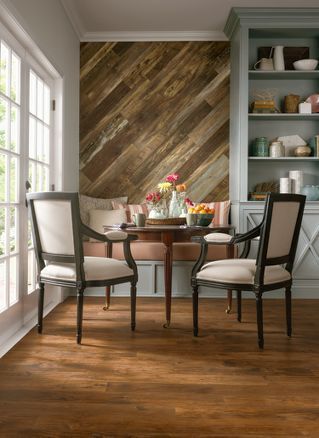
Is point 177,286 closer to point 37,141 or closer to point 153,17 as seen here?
point 37,141

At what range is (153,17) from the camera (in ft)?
15.2

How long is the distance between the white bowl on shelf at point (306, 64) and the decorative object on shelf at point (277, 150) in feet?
2.59

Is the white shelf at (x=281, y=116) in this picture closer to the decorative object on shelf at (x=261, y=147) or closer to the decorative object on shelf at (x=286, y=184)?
the decorative object on shelf at (x=261, y=147)

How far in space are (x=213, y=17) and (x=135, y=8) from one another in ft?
2.67

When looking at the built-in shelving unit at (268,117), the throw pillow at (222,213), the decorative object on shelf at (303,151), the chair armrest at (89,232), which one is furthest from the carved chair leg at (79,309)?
the decorative object on shelf at (303,151)

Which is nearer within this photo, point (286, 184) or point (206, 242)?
point (206, 242)

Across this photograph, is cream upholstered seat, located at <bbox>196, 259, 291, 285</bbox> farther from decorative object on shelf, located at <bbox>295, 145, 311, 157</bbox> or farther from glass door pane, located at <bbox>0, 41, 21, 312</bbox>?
decorative object on shelf, located at <bbox>295, 145, 311, 157</bbox>

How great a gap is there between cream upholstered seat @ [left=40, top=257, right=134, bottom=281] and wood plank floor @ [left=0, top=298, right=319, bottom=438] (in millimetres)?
422

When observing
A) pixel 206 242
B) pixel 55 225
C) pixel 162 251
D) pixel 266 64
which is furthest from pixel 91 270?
pixel 266 64

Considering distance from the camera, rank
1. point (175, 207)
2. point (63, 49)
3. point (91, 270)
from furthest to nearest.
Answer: point (63, 49)
point (175, 207)
point (91, 270)

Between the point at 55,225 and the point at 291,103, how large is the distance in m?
3.01

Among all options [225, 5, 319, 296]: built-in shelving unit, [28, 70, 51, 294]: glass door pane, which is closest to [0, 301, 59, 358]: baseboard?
[28, 70, 51, 294]: glass door pane

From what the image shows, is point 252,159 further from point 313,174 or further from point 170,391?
point 170,391

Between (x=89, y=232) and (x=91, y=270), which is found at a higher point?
(x=89, y=232)
